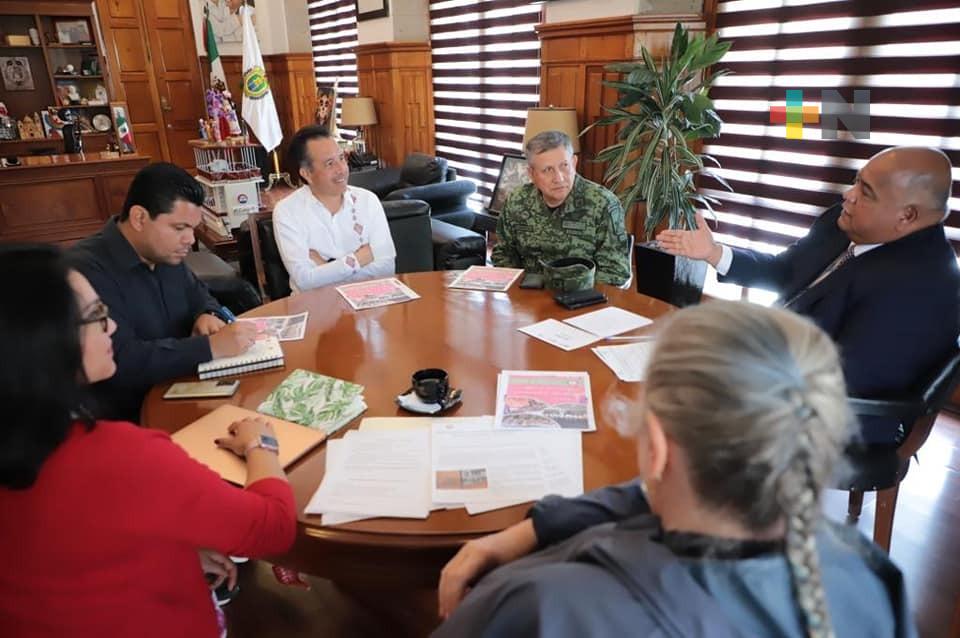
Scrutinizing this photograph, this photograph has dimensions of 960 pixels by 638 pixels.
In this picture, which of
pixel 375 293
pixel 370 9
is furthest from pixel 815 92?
pixel 370 9

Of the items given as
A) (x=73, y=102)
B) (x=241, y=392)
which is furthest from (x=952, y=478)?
(x=73, y=102)

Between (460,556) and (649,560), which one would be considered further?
(460,556)

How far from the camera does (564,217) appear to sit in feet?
7.90

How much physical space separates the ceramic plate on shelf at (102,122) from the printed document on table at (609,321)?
704 cm

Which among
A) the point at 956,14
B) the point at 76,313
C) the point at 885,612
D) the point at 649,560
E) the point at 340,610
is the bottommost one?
the point at 340,610

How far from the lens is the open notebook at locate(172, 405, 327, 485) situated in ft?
3.77

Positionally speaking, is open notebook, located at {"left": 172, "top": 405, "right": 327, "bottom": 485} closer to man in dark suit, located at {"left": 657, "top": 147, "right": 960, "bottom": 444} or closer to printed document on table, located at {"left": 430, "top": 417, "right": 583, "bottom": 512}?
printed document on table, located at {"left": 430, "top": 417, "right": 583, "bottom": 512}

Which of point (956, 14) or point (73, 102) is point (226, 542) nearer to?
point (956, 14)

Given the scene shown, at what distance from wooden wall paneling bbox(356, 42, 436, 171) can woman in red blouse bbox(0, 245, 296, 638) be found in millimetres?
5254

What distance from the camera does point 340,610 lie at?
1.69m

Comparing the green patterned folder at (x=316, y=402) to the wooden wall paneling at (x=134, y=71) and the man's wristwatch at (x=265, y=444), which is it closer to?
the man's wristwatch at (x=265, y=444)

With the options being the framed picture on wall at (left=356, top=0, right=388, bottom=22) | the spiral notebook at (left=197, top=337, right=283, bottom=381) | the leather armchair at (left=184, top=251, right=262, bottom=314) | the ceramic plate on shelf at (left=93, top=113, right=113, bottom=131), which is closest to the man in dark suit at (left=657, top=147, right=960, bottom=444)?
the spiral notebook at (left=197, top=337, right=283, bottom=381)

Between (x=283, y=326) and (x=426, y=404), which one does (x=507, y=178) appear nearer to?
(x=283, y=326)

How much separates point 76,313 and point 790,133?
10.3 ft
